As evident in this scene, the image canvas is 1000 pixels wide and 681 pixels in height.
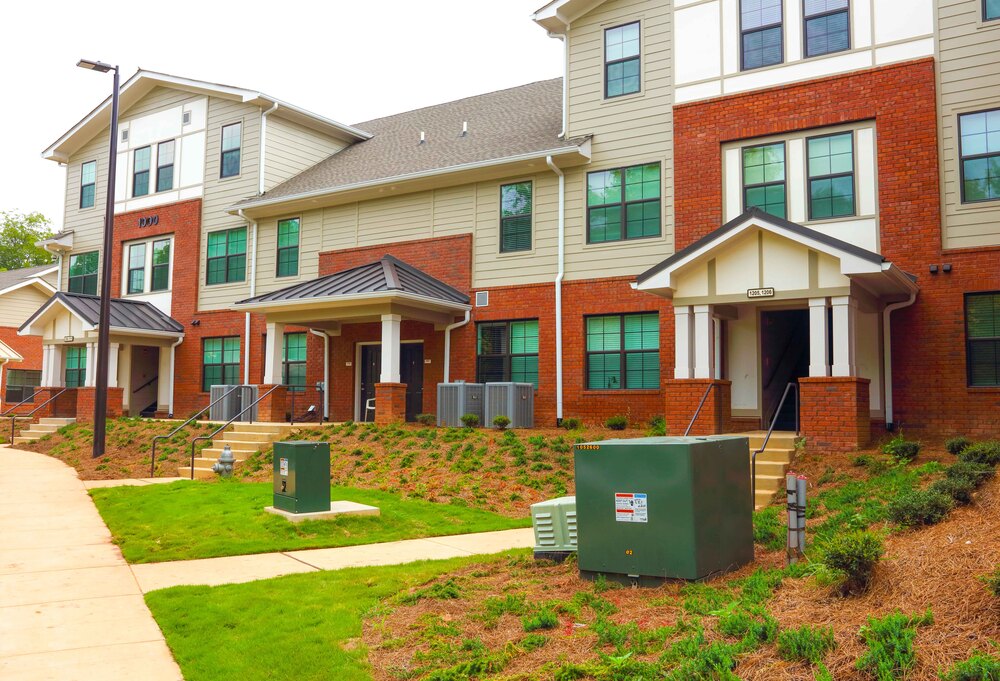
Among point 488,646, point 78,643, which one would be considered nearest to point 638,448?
point 488,646

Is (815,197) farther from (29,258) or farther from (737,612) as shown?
(29,258)

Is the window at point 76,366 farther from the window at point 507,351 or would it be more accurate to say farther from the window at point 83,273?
the window at point 507,351

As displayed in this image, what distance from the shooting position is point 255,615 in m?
6.66

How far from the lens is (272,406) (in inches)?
816

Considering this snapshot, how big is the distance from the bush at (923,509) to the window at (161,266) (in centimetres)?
2453

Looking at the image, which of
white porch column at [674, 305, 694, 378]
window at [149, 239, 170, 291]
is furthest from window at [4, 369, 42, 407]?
white porch column at [674, 305, 694, 378]

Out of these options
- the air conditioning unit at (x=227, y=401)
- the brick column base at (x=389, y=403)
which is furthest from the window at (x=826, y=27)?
the air conditioning unit at (x=227, y=401)

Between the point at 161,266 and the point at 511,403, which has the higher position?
the point at 161,266

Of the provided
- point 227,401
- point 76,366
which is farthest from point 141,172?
point 227,401

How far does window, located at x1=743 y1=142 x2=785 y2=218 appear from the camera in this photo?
642 inches

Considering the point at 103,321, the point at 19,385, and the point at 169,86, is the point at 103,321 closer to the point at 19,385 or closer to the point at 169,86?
the point at 169,86

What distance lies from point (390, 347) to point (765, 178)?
867 centimetres

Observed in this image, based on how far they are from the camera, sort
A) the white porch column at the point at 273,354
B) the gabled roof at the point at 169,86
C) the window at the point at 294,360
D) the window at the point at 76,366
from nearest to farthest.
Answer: the white porch column at the point at 273,354 < the window at the point at 294,360 < the gabled roof at the point at 169,86 < the window at the point at 76,366

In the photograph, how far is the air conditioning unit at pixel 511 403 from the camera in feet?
58.9
